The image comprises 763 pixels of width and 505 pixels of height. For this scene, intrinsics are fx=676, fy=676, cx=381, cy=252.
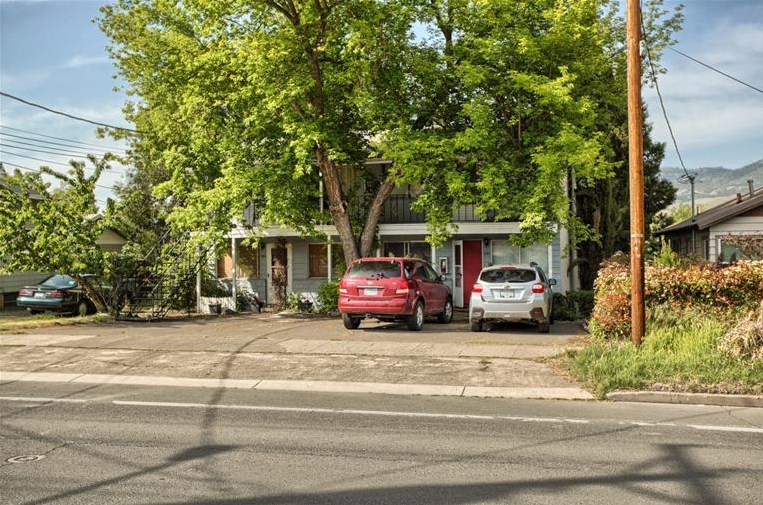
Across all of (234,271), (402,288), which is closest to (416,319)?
(402,288)

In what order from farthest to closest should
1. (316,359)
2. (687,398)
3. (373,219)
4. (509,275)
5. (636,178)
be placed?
1. (373,219)
2. (509,275)
3. (316,359)
4. (636,178)
5. (687,398)

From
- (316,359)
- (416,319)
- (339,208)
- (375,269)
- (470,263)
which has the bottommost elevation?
(316,359)

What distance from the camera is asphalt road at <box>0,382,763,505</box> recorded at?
5258 millimetres

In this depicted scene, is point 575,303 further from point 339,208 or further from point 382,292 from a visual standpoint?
point 382,292

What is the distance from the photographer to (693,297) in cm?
1262

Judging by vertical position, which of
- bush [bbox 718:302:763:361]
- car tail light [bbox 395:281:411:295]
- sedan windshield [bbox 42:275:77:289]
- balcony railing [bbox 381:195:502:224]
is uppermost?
balcony railing [bbox 381:195:502:224]

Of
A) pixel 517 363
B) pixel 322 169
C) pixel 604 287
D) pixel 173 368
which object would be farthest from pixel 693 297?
pixel 322 169

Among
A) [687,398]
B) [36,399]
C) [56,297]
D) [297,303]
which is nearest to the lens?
[687,398]

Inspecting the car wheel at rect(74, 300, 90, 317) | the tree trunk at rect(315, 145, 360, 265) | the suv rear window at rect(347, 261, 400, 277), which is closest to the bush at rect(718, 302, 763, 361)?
the suv rear window at rect(347, 261, 400, 277)

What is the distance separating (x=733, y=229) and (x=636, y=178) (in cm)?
1376

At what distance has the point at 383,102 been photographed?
1931 centimetres

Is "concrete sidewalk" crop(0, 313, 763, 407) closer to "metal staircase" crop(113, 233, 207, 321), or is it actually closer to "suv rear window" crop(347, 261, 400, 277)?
"suv rear window" crop(347, 261, 400, 277)

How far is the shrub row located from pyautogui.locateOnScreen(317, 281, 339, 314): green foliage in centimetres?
1076

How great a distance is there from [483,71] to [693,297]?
885 centimetres
